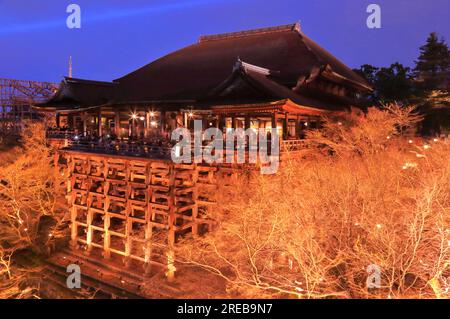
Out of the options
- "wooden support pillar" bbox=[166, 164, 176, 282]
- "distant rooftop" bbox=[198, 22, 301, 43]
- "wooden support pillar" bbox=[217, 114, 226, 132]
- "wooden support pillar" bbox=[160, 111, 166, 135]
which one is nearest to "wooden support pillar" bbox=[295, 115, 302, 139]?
"wooden support pillar" bbox=[217, 114, 226, 132]

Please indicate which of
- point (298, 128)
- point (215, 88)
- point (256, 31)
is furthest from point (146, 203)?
point (256, 31)

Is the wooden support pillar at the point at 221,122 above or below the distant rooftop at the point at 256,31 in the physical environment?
below

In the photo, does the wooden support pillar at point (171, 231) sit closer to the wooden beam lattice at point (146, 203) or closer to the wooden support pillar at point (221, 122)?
the wooden beam lattice at point (146, 203)

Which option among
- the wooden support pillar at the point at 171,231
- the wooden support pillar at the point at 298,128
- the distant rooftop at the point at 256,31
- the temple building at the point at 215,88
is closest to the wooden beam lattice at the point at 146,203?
the wooden support pillar at the point at 171,231

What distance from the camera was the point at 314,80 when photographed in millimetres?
19641

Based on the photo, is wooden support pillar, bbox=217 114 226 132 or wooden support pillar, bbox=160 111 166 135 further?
wooden support pillar, bbox=160 111 166 135

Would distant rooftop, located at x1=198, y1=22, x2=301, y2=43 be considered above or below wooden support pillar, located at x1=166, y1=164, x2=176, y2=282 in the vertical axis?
above

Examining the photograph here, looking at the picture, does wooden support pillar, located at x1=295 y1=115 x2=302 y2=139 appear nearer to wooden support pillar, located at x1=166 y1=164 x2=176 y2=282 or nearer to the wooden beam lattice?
the wooden beam lattice

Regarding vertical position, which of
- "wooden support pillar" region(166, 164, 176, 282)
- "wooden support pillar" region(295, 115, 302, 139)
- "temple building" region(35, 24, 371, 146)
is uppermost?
"temple building" region(35, 24, 371, 146)

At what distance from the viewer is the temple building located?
52.7 ft

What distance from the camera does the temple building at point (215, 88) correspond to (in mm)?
16062
